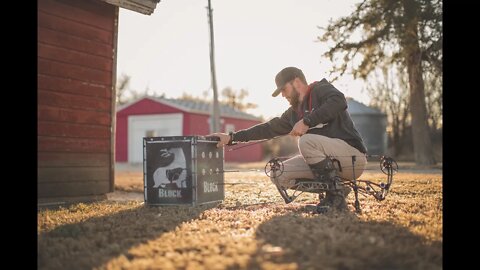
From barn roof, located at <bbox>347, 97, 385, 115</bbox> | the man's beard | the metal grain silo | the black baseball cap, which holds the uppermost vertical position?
barn roof, located at <bbox>347, 97, 385, 115</bbox>

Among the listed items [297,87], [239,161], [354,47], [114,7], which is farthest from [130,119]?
[297,87]

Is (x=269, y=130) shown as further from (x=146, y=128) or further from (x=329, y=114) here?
(x=146, y=128)

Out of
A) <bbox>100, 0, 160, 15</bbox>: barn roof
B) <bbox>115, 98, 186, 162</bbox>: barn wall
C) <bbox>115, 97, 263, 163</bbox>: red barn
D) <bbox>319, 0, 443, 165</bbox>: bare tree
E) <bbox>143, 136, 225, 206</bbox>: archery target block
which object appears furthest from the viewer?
<bbox>115, 98, 186, 162</bbox>: barn wall

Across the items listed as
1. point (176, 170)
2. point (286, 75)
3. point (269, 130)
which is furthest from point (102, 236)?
point (269, 130)

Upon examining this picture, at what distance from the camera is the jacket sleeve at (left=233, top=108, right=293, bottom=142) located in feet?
15.6

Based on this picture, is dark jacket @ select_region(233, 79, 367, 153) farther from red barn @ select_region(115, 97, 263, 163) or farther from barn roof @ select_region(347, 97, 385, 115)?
barn roof @ select_region(347, 97, 385, 115)

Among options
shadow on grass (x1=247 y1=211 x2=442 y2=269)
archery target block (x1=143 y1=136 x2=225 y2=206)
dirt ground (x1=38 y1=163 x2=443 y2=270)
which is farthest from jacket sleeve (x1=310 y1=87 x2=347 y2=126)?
archery target block (x1=143 y1=136 x2=225 y2=206)

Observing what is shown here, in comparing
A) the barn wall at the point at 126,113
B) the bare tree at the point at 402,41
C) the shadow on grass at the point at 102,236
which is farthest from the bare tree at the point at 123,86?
the shadow on grass at the point at 102,236

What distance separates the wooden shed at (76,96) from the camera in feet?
17.6

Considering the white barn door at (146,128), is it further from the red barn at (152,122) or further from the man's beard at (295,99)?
the man's beard at (295,99)

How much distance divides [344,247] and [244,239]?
1.87 feet

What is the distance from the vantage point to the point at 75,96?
5730mm

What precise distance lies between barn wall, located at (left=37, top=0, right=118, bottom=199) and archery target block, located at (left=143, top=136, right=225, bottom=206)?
130 cm
